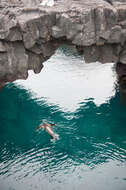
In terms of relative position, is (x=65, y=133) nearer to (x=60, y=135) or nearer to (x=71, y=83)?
(x=60, y=135)

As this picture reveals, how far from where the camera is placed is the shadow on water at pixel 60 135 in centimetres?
1099

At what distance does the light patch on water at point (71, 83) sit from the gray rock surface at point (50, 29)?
4.84m

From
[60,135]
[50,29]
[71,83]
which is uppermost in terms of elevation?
[50,29]

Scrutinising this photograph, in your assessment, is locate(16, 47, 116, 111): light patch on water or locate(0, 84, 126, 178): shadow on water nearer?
locate(0, 84, 126, 178): shadow on water

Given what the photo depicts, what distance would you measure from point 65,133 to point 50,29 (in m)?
4.86

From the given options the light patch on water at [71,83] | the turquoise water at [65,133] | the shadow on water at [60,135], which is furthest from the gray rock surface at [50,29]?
the light patch on water at [71,83]

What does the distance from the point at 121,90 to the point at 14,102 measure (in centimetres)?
581

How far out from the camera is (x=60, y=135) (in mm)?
12266

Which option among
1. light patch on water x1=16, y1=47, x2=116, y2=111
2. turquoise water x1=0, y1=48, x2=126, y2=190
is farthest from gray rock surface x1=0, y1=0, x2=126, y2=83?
light patch on water x1=16, y1=47, x2=116, y2=111

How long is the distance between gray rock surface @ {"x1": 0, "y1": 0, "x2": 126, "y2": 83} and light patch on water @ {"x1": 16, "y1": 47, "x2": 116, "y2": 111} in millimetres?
4840

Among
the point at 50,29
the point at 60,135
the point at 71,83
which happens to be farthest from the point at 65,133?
the point at 71,83

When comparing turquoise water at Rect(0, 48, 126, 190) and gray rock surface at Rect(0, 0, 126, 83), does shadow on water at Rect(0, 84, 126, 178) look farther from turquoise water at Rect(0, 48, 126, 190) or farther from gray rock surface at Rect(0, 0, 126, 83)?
gray rock surface at Rect(0, 0, 126, 83)

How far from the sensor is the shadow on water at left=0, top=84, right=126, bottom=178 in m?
11.0

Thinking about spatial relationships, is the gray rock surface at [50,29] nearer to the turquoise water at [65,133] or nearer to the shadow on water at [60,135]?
the shadow on water at [60,135]
